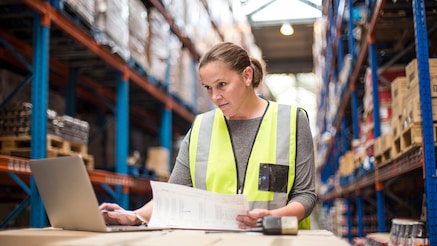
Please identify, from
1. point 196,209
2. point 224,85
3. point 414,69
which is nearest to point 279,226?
point 196,209

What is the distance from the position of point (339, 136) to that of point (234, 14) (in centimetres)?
554

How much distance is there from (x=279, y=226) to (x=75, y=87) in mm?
7306

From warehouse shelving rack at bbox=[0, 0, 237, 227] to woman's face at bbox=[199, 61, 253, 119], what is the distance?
8.78 ft

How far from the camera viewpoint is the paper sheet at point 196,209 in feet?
6.97

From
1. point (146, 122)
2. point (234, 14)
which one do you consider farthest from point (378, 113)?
point (234, 14)

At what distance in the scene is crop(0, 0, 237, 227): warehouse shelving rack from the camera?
538 cm

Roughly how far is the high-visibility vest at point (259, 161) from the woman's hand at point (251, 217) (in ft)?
1.19

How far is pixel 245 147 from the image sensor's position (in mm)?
2605

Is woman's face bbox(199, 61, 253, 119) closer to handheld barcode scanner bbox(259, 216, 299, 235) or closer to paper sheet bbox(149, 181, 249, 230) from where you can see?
paper sheet bbox(149, 181, 249, 230)

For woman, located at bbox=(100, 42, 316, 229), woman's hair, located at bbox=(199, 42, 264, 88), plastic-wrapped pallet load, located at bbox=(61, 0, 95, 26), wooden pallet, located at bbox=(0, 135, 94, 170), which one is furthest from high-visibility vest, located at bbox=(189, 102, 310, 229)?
plastic-wrapped pallet load, located at bbox=(61, 0, 95, 26)

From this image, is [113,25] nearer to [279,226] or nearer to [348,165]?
[348,165]

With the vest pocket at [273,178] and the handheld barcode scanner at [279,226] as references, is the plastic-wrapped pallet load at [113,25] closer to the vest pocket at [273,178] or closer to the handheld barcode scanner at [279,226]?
the vest pocket at [273,178]

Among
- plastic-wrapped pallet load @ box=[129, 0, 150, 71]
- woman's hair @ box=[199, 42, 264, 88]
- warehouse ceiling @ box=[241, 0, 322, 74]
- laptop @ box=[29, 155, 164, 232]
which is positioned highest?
warehouse ceiling @ box=[241, 0, 322, 74]

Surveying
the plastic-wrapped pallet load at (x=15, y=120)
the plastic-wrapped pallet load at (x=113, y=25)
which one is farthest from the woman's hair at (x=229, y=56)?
the plastic-wrapped pallet load at (x=113, y=25)
